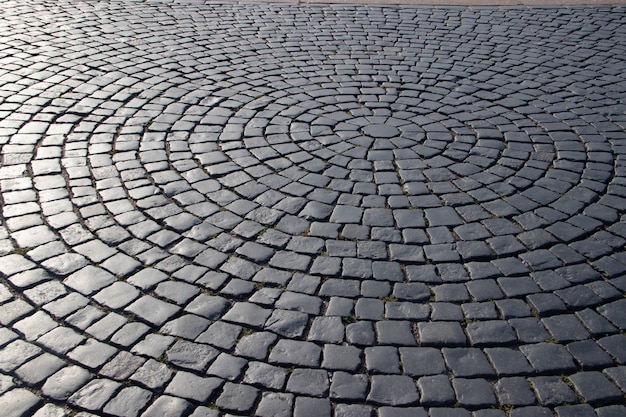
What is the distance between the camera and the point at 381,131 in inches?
236

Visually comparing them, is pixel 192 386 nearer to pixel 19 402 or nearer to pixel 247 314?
pixel 247 314

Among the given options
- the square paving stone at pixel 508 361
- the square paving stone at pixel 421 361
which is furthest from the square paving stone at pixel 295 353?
the square paving stone at pixel 508 361

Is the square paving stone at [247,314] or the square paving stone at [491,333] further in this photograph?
the square paving stone at [247,314]

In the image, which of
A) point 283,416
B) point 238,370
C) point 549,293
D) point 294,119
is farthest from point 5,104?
point 549,293

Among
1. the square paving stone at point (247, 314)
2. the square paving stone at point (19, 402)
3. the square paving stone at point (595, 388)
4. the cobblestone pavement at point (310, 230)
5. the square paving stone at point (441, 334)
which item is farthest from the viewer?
the square paving stone at point (247, 314)

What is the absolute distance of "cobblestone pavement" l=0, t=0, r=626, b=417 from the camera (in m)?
3.31

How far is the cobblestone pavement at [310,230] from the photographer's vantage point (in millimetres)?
3307

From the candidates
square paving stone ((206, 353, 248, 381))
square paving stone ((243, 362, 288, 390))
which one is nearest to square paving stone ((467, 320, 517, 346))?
square paving stone ((243, 362, 288, 390))

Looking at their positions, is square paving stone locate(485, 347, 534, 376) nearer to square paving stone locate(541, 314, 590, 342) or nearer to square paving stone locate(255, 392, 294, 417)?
square paving stone locate(541, 314, 590, 342)

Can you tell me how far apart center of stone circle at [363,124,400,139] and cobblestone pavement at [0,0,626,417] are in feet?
0.12

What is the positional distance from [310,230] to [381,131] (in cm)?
181

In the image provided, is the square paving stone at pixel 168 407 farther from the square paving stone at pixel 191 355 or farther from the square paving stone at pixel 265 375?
the square paving stone at pixel 265 375

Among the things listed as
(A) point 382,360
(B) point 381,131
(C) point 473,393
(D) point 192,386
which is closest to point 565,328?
(C) point 473,393

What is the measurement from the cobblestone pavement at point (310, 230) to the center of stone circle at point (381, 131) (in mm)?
36
